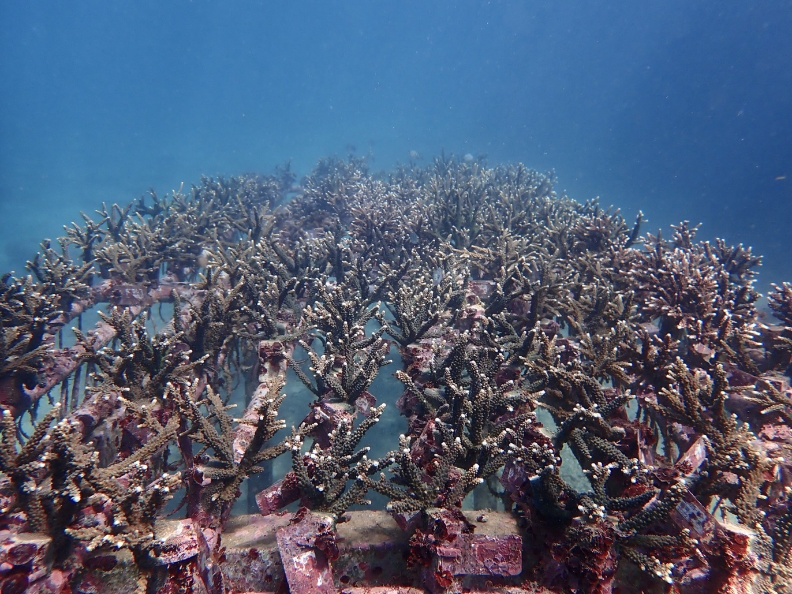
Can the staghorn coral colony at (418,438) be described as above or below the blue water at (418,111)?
below

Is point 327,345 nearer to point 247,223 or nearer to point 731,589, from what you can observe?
point 731,589

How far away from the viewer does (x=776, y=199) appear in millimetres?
31250

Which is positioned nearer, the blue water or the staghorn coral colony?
the staghorn coral colony

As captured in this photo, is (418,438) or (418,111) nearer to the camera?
(418,438)

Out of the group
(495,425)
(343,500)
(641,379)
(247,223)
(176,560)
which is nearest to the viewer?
(176,560)

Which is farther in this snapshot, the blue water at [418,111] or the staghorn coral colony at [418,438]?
the blue water at [418,111]

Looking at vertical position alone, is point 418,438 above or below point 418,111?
below

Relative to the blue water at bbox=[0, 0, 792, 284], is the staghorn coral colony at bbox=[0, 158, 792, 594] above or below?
below

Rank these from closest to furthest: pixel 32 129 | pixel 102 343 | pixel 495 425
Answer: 1. pixel 495 425
2. pixel 102 343
3. pixel 32 129

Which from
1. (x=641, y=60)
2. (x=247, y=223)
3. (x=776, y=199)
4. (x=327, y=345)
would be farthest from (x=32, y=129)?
(x=641, y=60)

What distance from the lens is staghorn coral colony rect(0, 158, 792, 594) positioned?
2.13 m

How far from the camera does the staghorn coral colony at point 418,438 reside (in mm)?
2127

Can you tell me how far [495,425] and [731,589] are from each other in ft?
5.28

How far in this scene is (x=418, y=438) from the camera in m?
3.07
